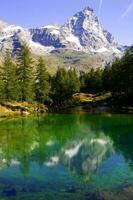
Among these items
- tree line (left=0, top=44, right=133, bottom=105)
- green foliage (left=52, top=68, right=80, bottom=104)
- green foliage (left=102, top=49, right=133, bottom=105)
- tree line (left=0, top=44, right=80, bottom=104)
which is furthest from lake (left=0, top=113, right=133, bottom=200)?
green foliage (left=52, top=68, right=80, bottom=104)

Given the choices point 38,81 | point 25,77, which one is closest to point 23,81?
point 25,77

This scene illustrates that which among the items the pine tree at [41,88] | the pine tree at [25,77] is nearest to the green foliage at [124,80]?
the pine tree at [41,88]

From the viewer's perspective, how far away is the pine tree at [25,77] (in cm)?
9788

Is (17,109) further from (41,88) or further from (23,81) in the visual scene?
(41,88)

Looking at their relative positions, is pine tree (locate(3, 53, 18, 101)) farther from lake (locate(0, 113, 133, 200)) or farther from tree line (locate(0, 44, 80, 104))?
lake (locate(0, 113, 133, 200))

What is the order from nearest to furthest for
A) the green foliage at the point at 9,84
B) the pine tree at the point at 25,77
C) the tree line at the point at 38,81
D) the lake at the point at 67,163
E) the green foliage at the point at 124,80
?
the lake at the point at 67,163
the green foliage at the point at 9,84
the tree line at the point at 38,81
the pine tree at the point at 25,77
the green foliage at the point at 124,80

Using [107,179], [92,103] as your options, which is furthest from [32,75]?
[107,179]

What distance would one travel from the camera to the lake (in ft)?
79.8

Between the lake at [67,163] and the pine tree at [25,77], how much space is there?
39.5 m

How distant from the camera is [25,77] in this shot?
9969 cm

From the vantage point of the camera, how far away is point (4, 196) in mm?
23516

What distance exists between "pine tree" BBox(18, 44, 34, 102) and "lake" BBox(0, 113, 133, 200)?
39.5 meters

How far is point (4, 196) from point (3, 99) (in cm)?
7257

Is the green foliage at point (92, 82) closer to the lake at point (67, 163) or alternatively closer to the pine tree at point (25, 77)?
the pine tree at point (25, 77)
